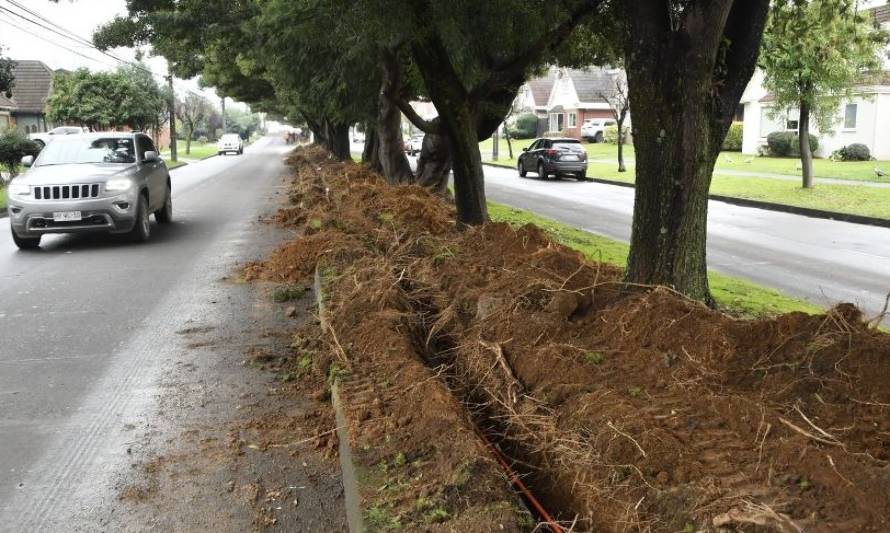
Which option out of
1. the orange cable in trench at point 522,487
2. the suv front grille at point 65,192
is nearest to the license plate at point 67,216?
the suv front grille at point 65,192

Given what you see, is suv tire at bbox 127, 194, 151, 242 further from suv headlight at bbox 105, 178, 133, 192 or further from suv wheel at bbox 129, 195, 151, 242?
suv headlight at bbox 105, 178, 133, 192

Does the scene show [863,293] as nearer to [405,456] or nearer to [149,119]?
[405,456]

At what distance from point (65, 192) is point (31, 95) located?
47.0 m

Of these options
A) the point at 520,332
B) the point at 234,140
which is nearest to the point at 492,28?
the point at 520,332

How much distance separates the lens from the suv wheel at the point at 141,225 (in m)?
12.7

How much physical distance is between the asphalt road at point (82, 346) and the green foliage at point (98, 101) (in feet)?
112

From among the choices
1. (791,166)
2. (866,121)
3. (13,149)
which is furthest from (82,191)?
(866,121)

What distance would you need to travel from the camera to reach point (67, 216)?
11805mm

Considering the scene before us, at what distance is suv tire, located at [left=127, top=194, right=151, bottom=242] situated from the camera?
12695 millimetres

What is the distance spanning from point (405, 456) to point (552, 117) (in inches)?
2811

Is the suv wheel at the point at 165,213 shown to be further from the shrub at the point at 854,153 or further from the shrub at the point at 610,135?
the shrub at the point at 610,135

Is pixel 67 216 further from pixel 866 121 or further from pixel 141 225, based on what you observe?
pixel 866 121

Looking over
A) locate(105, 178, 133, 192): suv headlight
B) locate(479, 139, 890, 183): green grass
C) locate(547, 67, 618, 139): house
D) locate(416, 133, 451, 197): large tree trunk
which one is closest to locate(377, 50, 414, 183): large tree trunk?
locate(416, 133, 451, 197): large tree trunk

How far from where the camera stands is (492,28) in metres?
9.66
